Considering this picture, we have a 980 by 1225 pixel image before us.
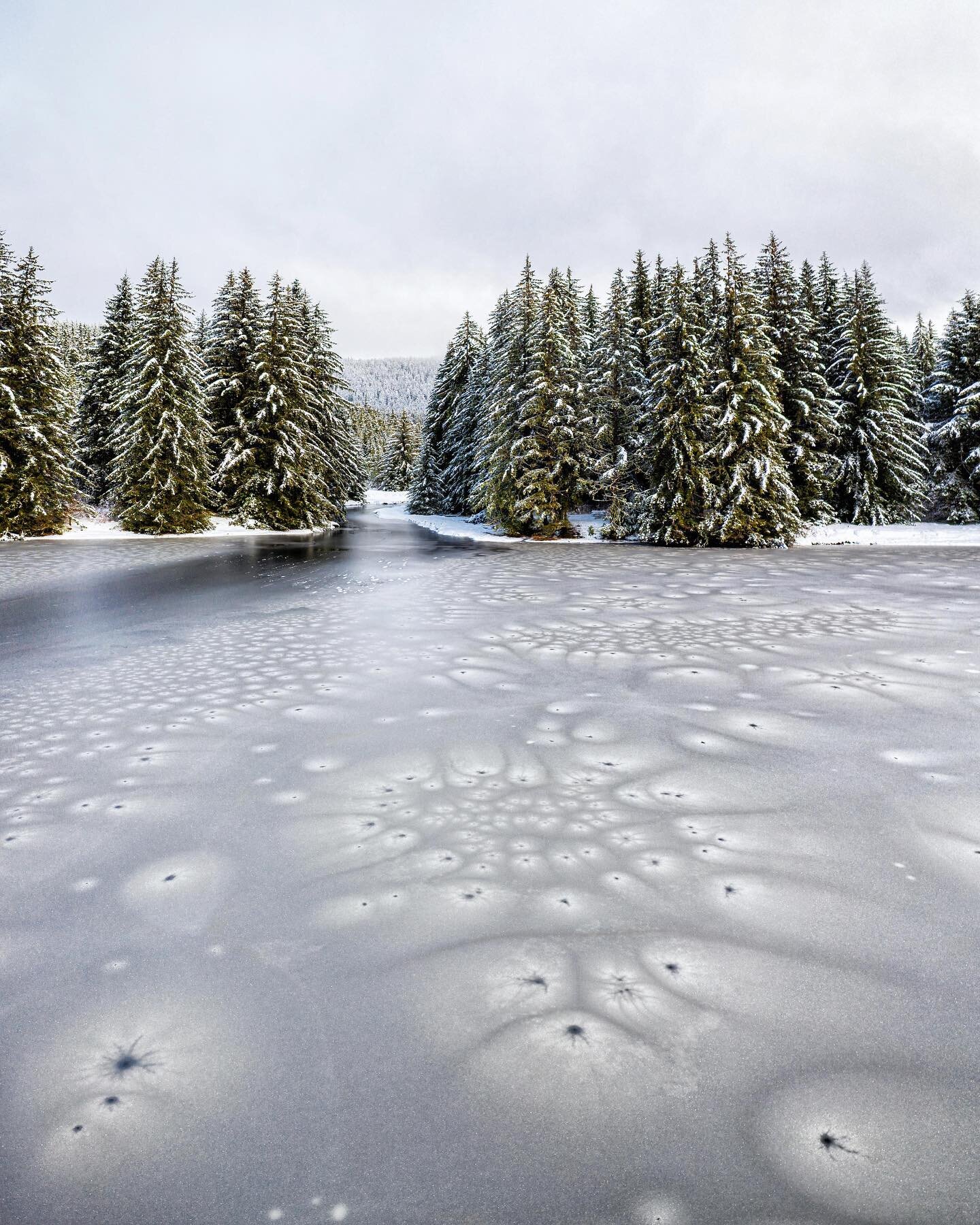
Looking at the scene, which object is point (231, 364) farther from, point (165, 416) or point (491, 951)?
point (491, 951)

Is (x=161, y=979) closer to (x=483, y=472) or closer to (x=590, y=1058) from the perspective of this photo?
(x=590, y=1058)

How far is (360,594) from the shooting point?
40.8ft

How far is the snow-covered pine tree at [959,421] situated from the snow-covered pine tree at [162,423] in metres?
31.9

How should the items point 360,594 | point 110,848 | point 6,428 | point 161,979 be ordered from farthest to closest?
point 6,428 → point 360,594 → point 110,848 → point 161,979

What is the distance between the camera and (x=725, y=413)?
23.9m

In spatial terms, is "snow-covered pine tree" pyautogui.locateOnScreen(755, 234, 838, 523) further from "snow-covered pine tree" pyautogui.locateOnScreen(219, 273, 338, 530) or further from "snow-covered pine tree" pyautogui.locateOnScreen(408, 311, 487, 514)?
"snow-covered pine tree" pyautogui.locateOnScreen(219, 273, 338, 530)

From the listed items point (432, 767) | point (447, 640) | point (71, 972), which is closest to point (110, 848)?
point (71, 972)

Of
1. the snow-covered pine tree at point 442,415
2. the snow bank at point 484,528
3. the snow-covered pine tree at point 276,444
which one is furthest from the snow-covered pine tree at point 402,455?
the snow-covered pine tree at point 276,444

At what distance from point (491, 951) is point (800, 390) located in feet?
95.1

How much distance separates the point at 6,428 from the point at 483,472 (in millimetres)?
18317

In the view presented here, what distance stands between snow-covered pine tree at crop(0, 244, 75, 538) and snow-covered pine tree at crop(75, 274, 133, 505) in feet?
18.2

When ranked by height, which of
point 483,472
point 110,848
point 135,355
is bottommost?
point 110,848

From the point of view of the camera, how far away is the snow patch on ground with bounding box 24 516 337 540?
1100 inches

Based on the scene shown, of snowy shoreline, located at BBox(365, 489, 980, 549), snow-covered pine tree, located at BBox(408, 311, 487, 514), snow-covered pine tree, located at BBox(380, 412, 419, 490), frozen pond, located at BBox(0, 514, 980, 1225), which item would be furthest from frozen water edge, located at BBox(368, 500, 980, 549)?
snow-covered pine tree, located at BBox(380, 412, 419, 490)
